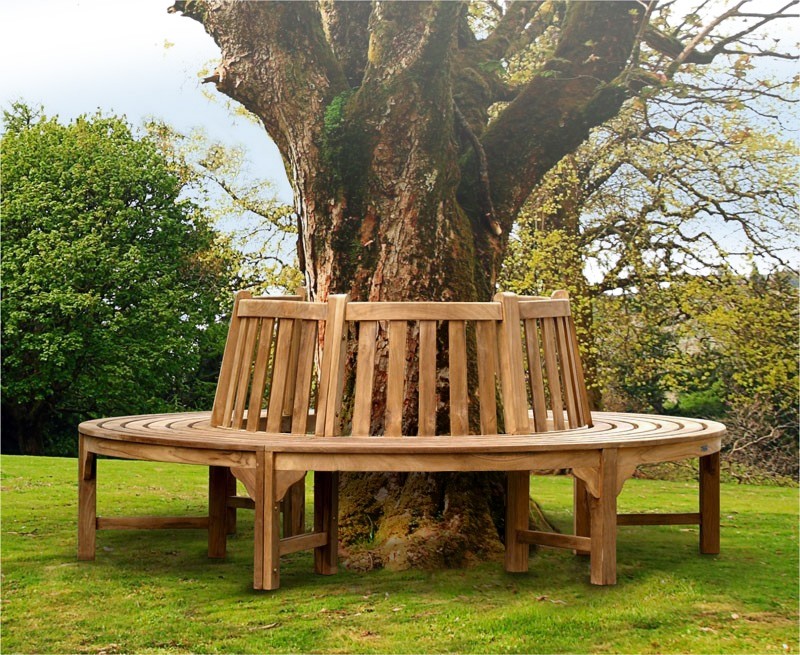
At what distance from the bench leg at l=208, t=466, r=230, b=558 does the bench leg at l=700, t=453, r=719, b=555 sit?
3.07 m

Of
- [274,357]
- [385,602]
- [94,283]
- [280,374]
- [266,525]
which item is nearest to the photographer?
[266,525]

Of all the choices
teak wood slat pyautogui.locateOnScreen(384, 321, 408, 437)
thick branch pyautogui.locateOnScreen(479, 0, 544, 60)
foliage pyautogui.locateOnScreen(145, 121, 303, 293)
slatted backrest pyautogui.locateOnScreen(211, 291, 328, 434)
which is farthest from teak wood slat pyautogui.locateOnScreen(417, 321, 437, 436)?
foliage pyautogui.locateOnScreen(145, 121, 303, 293)

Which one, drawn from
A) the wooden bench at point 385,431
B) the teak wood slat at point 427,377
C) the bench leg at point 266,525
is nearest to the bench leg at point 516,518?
the wooden bench at point 385,431

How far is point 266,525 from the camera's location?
15.5 ft

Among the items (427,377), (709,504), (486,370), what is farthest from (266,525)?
(709,504)

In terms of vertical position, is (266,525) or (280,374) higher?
(280,374)

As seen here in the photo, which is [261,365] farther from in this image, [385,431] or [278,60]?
[278,60]

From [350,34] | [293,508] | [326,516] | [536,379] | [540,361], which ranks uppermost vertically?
[350,34]

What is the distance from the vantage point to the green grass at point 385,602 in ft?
14.9

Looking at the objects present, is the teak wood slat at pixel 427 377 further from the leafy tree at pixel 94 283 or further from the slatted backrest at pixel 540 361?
the leafy tree at pixel 94 283

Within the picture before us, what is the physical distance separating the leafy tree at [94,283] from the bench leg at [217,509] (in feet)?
37.5

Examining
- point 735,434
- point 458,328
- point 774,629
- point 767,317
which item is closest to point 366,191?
point 458,328

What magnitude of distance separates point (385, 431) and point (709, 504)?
2.62m

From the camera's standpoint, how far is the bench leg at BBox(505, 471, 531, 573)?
5652 mm
